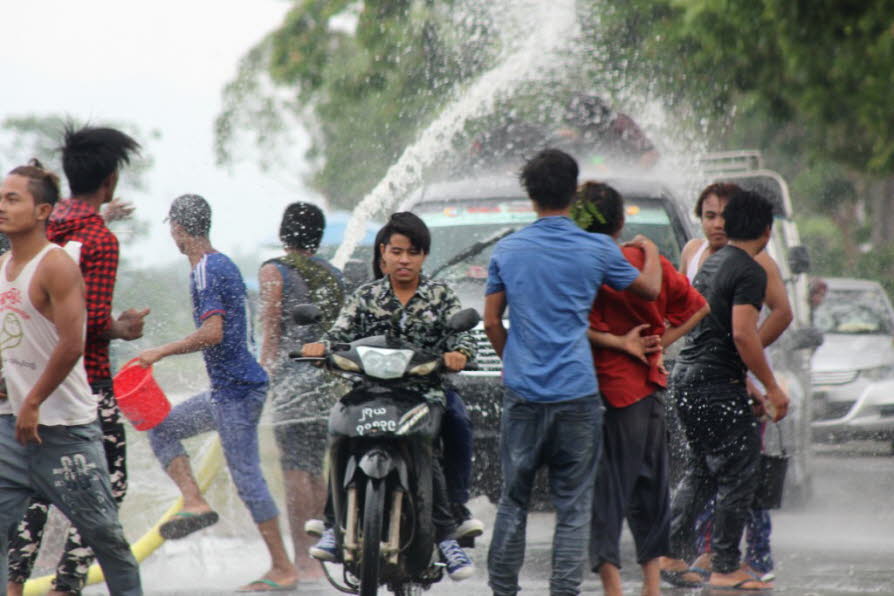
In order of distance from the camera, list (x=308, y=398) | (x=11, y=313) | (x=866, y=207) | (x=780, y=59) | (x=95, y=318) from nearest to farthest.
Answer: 1. (x=11, y=313)
2. (x=95, y=318)
3. (x=308, y=398)
4. (x=780, y=59)
5. (x=866, y=207)

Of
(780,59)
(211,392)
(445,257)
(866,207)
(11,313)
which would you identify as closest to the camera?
(11,313)

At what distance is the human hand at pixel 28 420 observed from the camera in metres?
Result: 5.18

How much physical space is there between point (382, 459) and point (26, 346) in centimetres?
139

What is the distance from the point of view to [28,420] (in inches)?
204

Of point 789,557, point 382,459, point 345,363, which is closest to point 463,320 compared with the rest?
point 345,363

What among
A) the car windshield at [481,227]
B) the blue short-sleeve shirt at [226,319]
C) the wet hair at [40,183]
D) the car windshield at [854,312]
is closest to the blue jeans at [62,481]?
the wet hair at [40,183]

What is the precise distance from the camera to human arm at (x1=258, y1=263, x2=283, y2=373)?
743 cm

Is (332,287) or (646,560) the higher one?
(332,287)

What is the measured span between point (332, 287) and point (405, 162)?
653 cm

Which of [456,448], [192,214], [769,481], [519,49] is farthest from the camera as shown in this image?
[519,49]

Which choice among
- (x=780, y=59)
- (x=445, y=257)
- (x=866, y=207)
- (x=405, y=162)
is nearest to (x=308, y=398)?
(x=445, y=257)

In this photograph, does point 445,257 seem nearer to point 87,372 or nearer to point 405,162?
point 87,372

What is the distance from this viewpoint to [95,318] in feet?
19.1

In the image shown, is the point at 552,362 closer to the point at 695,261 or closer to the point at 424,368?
the point at 424,368
